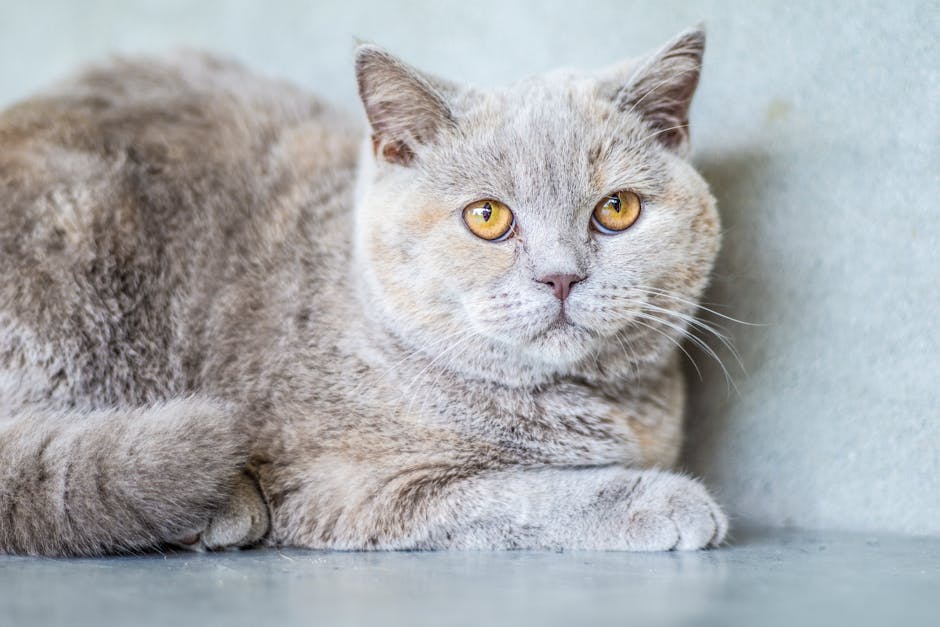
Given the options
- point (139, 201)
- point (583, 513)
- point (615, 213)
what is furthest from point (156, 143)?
→ point (583, 513)

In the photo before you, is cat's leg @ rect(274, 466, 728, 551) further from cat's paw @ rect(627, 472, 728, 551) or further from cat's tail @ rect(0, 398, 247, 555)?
cat's tail @ rect(0, 398, 247, 555)

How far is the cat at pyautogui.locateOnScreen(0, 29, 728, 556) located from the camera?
64.8 inches

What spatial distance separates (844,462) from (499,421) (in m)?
0.70

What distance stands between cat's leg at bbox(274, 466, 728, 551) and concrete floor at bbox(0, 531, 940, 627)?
0.04 meters

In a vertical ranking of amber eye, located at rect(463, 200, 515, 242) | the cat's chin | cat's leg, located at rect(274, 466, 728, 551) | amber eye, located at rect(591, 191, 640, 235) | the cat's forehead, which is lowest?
cat's leg, located at rect(274, 466, 728, 551)

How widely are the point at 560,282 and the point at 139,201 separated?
96cm

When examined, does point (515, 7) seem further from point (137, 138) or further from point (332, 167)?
point (137, 138)

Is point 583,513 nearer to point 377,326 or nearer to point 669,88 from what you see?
point 377,326

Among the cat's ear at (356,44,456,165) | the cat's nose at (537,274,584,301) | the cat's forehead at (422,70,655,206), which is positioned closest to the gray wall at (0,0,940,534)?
the cat's ear at (356,44,456,165)

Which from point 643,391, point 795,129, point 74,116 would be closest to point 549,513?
point 643,391

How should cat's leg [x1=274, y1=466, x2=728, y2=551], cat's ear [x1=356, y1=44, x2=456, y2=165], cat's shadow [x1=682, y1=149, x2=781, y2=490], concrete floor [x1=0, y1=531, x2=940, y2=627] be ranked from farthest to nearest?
1. cat's shadow [x1=682, y1=149, x2=781, y2=490]
2. cat's ear [x1=356, y1=44, x2=456, y2=165]
3. cat's leg [x1=274, y1=466, x2=728, y2=551]
4. concrete floor [x1=0, y1=531, x2=940, y2=627]

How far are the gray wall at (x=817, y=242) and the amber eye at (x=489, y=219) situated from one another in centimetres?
45

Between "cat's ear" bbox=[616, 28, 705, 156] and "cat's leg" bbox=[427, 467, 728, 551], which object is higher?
"cat's ear" bbox=[616, 28, 705, 156]

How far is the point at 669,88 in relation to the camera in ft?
6.12
